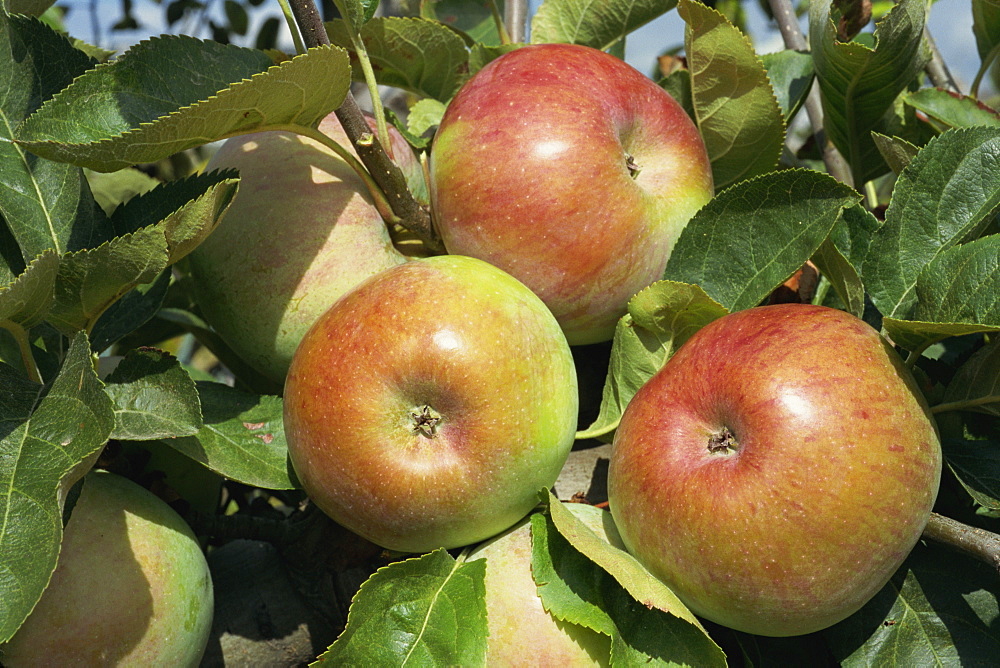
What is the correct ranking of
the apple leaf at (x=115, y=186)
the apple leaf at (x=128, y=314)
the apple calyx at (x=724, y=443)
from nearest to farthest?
the apple calyx at (x=724, y=443) < the apple leaf at (x=128, y=314) < the apple leaf at (x=115, y=186)

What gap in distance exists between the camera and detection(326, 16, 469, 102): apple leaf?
3.52 ft

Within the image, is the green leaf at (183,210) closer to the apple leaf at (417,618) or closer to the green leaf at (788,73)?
the apple leaf at (417,618)

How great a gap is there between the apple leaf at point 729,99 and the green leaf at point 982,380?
1.19ft

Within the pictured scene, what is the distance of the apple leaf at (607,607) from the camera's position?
29.0 inches

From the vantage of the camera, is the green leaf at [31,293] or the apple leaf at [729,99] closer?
the green leaf at [31,293]

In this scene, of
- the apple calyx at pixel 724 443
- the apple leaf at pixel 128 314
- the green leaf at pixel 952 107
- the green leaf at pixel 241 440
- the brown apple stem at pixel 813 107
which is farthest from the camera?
the brown apple stem at pixel 813 107

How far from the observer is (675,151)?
0.94 meters

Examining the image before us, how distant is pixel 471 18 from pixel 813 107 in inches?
23.1

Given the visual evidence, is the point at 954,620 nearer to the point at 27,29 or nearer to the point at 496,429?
the point at 496,429

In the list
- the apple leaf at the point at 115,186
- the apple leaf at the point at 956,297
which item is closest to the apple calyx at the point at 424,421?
the apple leaf at the point at 956,297

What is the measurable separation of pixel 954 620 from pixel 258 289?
0.81 m

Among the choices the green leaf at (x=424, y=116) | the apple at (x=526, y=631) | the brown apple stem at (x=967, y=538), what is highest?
the green leaf at (x=424, y=116)

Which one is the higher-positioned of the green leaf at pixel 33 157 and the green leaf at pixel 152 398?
the green leaf at pixel 33 157

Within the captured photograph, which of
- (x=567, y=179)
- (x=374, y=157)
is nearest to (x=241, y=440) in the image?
(x=374, y=157)
